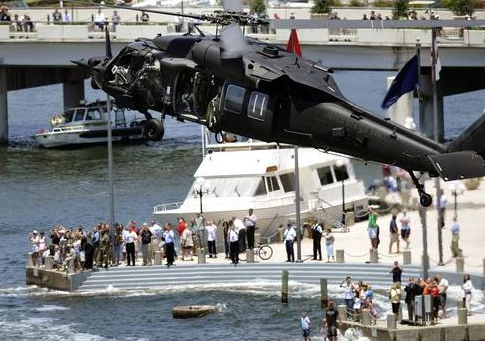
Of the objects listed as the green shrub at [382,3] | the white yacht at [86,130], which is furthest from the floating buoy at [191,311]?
the green shrub at [382,3]

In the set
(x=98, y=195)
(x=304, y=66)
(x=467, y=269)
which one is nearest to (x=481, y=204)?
(x=467, y=269)

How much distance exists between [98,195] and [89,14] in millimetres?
27332

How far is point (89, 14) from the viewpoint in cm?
9931

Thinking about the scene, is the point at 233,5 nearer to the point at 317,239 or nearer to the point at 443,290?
the point at 443,290

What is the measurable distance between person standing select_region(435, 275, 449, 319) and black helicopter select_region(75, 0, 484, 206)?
7479 mm

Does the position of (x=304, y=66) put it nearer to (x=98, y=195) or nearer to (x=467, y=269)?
(x=467, y=269)

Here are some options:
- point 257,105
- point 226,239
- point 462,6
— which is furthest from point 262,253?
point 257,105

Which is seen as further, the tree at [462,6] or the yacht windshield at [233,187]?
the tree at [462,6]

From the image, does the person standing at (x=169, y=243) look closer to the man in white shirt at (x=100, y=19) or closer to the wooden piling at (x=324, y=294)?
the wooden piling at (x=324, y=294)

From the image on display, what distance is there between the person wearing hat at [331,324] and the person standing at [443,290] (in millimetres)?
3578

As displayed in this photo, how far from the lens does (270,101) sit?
104 ft

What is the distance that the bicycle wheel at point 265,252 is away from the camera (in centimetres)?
5591

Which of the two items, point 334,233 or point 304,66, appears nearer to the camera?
point 304,66

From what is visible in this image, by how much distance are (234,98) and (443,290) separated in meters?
12.1
